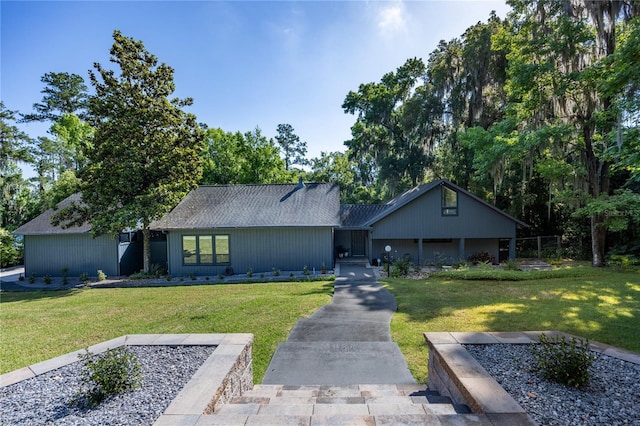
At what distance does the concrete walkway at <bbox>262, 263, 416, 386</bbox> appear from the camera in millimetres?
4332

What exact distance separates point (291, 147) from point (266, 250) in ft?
77.5

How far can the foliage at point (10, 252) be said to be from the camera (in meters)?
17.2

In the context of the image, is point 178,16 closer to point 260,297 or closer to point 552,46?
point 260,297

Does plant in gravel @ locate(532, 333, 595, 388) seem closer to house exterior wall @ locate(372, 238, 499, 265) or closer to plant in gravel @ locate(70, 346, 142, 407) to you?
plant in gravel @ locate(70, 346, 142, 407)

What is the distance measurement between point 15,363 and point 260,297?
5.18 metres

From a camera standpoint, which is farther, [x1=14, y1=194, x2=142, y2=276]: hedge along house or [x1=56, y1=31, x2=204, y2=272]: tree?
[x1=14, y1=194, x2=142, y2=276]: hedge along house

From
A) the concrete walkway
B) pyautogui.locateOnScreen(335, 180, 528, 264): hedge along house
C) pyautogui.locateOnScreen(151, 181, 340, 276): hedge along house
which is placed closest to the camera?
the concrete walkway

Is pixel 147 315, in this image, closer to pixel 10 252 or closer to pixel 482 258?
pixel 482 258

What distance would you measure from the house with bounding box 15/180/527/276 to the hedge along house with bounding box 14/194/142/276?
1.9 inches

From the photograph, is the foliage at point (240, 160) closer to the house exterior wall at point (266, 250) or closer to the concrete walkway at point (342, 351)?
the house exterior wall at point (266, 250)

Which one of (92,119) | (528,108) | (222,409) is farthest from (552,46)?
(92,119)

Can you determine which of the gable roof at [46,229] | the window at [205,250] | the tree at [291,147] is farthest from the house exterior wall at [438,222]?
the tree at [291,147]

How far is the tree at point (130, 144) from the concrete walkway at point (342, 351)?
983 cm

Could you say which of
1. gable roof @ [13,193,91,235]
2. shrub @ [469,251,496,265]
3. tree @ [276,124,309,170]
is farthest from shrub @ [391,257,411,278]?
tree @ [276,124,309,170]
